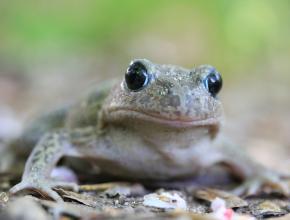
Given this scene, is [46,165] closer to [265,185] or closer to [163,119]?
[163,119]

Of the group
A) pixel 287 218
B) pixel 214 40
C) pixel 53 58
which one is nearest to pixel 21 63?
pixel 53 58

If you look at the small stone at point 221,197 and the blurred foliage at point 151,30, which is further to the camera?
the blurred foliage at point 151,30

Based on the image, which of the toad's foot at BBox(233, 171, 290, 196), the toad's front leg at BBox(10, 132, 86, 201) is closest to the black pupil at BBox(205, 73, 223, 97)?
the toad's foot at BBox(233, 171, 290, 196)

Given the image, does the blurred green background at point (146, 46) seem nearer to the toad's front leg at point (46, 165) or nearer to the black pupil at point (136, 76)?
the toad's front leg at point (46, 165)

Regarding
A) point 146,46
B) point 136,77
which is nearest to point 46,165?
Answer: point 136,77

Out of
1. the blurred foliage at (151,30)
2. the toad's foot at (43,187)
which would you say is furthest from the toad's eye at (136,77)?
the blurred foliage at (151,30)

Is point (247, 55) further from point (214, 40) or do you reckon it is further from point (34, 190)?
point (34, 190)

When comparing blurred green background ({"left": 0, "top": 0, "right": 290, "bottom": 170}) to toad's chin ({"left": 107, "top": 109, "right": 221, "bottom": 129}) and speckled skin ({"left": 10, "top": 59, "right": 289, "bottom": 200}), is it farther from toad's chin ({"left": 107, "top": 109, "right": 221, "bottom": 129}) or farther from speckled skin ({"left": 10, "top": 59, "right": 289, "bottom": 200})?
toad's chin ({"left": 107, "top": 109, "right": 221, "bottom": 129})
